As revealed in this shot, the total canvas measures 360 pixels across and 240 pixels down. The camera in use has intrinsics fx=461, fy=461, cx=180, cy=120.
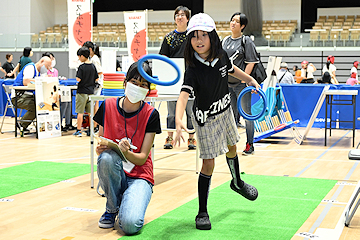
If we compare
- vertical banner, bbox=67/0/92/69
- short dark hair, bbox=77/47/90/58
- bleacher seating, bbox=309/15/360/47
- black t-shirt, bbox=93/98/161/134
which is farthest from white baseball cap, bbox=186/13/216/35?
bleacher seating, bbox=309/15/360/47

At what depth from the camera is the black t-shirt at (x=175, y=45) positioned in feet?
19.3

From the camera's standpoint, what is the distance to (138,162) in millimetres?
3143

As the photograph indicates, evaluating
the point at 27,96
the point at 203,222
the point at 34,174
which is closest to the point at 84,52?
the point at 27,96

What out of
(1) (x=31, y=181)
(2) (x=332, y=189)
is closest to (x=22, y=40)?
(1) (x=31, y=181)

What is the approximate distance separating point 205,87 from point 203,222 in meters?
0.91

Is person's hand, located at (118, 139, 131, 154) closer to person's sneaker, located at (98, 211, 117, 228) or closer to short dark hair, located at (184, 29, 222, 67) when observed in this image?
person's sneaker, located at (98, 211, 117, 228)

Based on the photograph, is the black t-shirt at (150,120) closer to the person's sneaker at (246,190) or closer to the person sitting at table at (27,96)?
the person's sneaker at (246,190)

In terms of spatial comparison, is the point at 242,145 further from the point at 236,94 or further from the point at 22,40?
the point at 22,40

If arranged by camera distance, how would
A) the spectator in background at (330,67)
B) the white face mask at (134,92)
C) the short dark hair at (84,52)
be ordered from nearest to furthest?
the white face mask at (134,92) → the short dark hair at (84,52) → the spectator in background at (330,67)

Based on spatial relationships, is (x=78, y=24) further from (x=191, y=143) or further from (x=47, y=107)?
(x=191, y=143)

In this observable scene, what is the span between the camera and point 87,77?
26.1ft

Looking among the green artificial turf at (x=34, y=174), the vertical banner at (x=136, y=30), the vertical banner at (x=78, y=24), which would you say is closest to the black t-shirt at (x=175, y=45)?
the green artificial turf at (x=34, y=174)

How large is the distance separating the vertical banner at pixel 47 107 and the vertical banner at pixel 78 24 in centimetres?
135

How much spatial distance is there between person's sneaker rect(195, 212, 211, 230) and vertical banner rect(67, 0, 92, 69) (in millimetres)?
6730
